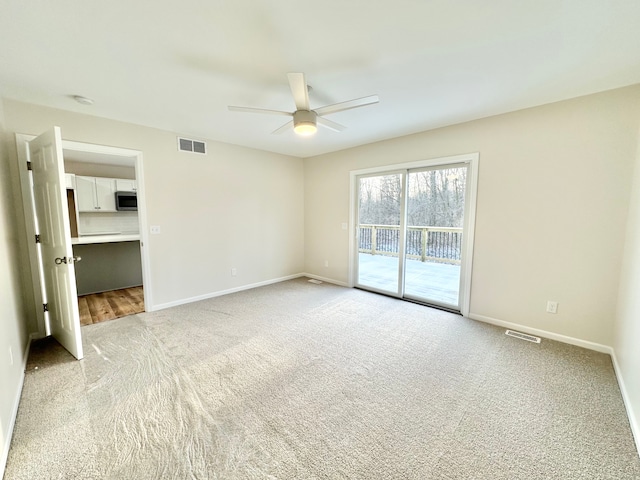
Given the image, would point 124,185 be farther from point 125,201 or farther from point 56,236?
point 56,236

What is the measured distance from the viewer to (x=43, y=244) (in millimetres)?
2725

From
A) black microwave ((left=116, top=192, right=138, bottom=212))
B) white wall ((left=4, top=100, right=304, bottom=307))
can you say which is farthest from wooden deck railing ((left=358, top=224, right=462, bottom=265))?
black microwave ((left=116, top=192, right=138, bottom=212))

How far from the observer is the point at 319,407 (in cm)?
185

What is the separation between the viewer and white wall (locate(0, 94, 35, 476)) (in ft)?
5.30

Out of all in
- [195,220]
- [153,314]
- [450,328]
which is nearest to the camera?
[450,328]

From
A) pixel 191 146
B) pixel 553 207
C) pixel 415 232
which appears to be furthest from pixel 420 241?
pixel 191 146

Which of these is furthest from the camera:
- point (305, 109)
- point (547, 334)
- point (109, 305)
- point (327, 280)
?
point (327, 280)

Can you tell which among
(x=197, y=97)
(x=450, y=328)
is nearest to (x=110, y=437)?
(x=197, y=97)

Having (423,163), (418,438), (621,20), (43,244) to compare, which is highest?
(621,20)

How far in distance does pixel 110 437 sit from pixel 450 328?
321cm

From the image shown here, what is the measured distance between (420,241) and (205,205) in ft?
11.0

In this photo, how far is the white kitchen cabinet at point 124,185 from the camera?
15.3ft

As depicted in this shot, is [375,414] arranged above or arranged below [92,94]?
below

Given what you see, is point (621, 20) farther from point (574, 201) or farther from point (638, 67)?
point (574, 201)
